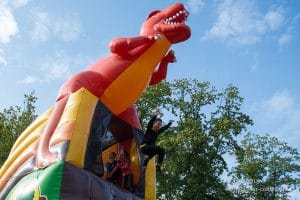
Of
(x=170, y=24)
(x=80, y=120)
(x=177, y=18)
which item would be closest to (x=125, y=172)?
(x=80, y=120)

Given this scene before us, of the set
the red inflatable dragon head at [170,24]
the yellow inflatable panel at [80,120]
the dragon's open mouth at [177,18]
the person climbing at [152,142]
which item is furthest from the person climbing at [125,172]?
the dragon's open mouth at [177,18]

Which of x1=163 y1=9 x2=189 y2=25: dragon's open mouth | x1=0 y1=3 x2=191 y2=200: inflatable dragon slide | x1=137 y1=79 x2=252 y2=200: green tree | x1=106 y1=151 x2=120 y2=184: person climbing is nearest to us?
x1=0 y1=3 x2=191 y2=200: inflatable dragon slide

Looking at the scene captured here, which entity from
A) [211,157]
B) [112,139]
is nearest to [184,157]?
[211,157]

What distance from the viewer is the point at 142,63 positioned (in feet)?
28.0

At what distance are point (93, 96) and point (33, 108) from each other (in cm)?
1478

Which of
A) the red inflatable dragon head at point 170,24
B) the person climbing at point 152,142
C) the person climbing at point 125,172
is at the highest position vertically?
the red inflatable dragon head at point 170,24

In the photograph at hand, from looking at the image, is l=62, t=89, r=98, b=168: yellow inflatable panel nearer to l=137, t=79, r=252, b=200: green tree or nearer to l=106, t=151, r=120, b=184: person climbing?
l=106, t=151, r=120, b=184: person climbing

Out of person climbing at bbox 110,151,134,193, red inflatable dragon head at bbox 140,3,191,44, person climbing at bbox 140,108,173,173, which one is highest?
red inflatable dragon head at bbox 140,3,191,44

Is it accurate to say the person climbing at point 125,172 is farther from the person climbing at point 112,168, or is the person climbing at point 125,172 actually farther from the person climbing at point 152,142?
the person climbing at point 152,142

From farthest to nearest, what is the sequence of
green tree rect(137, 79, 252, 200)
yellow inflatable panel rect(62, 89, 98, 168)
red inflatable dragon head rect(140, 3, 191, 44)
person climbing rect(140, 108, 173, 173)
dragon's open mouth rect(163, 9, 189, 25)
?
1. green tree rect(137, 79, 252, 200)
2. dragon's open mouth rect(163, 9, 189, 25)
3. person climbing rect(140, 108, 173, 173)
4. red inflatable dragon head rect(140, 3, 191, 44)
5. yellow inflatable panel rect(62, 89, 98, 168)

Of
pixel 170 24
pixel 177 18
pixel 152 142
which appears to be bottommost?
pixel 152 142

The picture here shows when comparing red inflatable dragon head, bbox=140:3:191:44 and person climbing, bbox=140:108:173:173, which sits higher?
red inflatable dragon head, bbox=140:3:191:44

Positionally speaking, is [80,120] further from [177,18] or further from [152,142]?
[177,18]

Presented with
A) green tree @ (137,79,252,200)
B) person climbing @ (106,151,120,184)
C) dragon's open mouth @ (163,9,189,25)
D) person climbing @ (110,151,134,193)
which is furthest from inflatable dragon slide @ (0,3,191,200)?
green tree @ (137,79,252,200)
